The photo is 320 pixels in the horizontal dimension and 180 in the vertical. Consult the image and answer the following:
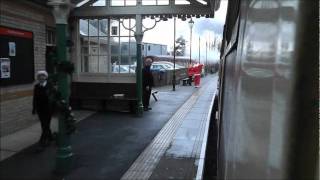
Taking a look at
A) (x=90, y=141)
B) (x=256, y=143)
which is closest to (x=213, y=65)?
(x=90, y=141)

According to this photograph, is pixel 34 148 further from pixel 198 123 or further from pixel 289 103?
pixel 289 103

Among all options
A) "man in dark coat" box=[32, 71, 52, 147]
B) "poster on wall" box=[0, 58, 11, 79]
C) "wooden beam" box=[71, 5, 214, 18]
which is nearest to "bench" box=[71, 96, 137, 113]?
"wooden beam" box=[71, 5, 214, 18]

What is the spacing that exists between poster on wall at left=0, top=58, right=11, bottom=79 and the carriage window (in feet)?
15.6

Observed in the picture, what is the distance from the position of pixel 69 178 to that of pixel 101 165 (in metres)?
0.92

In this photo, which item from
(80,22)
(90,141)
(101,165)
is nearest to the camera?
(101,165)

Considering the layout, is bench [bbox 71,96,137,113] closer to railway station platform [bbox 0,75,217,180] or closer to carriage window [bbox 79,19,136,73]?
railway station platform [bbox 0,75,217,180]

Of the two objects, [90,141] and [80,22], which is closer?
[90,141]

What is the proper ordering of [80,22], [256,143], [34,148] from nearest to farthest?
1. [256,143]
2. [34,148]
3. [80,22]

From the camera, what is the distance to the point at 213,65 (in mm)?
74250

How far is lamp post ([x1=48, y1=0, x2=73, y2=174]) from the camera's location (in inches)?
295

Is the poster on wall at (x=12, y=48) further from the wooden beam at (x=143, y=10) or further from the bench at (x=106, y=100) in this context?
the bench at (x=106, y=100)

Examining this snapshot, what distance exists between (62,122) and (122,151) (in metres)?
A: 1.94

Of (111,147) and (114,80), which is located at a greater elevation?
(114,80)

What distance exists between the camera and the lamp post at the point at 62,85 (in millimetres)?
7484
